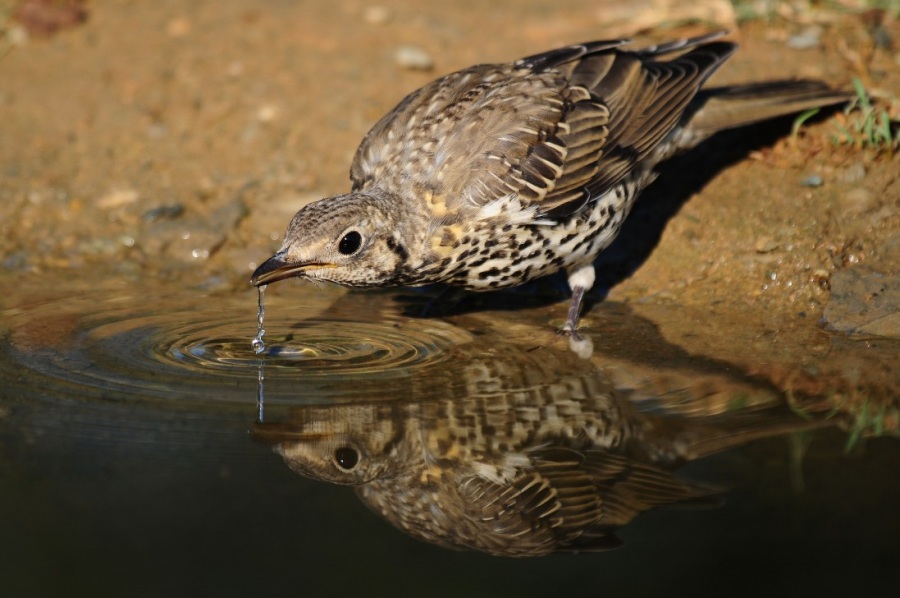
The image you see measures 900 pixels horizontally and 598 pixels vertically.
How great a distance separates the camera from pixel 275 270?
561 centimetres

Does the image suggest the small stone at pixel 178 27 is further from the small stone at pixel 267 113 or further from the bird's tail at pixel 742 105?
the bird's tail at pixel 742 105

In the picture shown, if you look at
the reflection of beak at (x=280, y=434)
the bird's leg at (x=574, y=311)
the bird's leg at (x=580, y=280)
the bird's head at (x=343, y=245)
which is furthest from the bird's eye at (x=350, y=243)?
the bird's leg at (x=580, y=280)

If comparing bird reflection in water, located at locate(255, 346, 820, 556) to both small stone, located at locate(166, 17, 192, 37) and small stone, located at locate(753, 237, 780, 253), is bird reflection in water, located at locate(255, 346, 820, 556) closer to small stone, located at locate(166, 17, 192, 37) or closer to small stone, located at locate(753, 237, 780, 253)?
small stone, located at locate(753, 237, 780, 253)

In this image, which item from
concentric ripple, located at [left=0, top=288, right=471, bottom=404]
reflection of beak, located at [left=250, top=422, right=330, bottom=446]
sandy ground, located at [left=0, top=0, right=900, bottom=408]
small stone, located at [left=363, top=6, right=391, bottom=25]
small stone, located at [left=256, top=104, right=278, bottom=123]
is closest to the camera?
reflection of beak, located at [left=250, top=422, right=330, bottom=446]

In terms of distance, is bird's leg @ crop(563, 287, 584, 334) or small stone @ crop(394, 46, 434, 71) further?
small stone @ crop(394, 46, 434, 71)

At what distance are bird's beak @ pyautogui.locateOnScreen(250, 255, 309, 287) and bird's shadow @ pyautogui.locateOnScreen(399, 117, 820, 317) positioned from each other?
1.21m

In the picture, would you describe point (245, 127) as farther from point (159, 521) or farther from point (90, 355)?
point (159, 521)

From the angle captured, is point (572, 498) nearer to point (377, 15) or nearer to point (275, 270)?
point (275, 270)

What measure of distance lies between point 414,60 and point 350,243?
3.33 m

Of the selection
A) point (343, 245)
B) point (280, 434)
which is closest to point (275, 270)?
point (343, 245)

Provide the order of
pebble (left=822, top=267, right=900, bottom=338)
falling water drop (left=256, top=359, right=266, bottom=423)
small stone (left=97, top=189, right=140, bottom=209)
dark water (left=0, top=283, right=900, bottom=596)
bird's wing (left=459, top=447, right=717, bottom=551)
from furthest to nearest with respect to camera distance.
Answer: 1. small stone (left=97, top=189, right=140, bottom=209)
2. pebble (left=822, top=267, right=900, bottom=338)
3. falling water drop (left=256, top=359, right=266, bottom=423)
4. bird's wing (left=459, top=447, right=717, bottom=551)
5. dark water (left=0, top=283, right=900, bottom=596)

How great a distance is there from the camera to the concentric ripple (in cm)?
547

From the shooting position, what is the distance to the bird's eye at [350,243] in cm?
581

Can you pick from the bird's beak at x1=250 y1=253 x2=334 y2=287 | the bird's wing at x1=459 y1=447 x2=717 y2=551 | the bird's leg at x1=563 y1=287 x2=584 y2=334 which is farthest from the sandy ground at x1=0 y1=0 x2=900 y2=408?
the bird's beak at x1=250 y1=253 x2=334 y2=287
